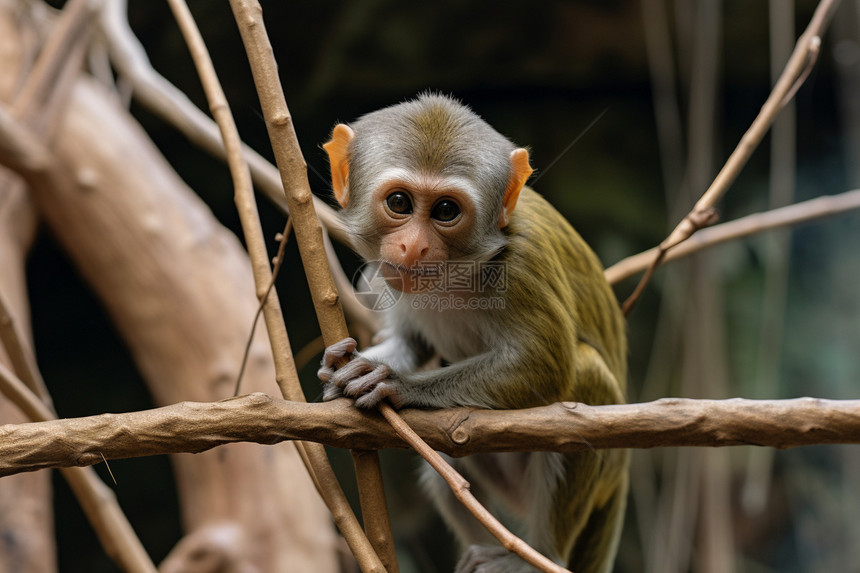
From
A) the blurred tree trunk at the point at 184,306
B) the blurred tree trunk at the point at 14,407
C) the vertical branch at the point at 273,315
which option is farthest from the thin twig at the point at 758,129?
the blurred tree trunk at the point at 14,407

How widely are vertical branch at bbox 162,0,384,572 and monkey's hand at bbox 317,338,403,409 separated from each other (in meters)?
0.13

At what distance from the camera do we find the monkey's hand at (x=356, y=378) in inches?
93.4

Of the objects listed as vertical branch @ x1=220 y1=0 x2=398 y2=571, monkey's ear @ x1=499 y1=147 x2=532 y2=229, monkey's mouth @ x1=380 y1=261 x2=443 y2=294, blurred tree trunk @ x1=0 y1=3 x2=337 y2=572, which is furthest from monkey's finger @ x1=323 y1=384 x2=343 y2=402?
blurred tree trunk @ x1=0 y1=3 x2=337 y2=572

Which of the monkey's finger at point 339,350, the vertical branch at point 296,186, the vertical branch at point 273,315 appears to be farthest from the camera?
the monkey's finger at point 339,350

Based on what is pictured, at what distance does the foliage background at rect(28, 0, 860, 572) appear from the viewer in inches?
271

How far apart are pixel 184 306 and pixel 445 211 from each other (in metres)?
2.70

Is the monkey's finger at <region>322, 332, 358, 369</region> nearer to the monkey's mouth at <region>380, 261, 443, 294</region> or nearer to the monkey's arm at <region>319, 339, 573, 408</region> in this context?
the monkey's arm at <region>319, 339, 573, 408</region>

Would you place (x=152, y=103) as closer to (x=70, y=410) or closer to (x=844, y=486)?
(x=70, y=410)

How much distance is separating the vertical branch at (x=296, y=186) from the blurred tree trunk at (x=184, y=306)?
2.39m

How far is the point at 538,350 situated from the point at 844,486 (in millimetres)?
5488

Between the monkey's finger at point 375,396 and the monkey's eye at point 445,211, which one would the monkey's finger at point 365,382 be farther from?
the monkey's eye at point 445,211

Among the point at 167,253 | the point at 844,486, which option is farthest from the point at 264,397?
the point at 844,486

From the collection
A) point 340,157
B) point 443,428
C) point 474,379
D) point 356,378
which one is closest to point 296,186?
point 340,157

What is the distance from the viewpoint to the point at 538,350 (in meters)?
2.91
